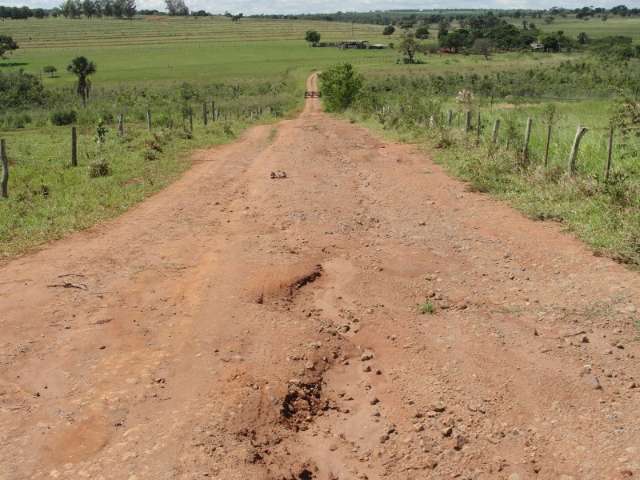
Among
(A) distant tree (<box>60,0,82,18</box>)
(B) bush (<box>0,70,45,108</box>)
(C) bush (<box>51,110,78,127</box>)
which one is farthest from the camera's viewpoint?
(A) distant tree (<box>60,0,82,18</box>)

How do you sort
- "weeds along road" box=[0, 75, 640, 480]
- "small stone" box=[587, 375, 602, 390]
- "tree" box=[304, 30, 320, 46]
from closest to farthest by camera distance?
"weeds along road" box=[0, 75, 640, 480]
"small stone" box=[587, 375, 602, 390]
"tree" box=[304, 30, 320, 46]

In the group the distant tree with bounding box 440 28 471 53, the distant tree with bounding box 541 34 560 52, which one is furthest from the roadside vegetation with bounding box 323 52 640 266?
the distant tree with bounding box 440 28 471 53

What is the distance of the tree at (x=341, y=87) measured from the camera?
3762 cm

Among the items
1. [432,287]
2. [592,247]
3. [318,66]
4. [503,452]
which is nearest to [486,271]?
[432,287]

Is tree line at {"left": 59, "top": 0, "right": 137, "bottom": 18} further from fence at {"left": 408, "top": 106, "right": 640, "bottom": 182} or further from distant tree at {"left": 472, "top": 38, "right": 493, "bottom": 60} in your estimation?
fence at {"left": 408, "top": 106, "right": 640, "bottom": 182}

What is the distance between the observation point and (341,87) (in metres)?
37.7

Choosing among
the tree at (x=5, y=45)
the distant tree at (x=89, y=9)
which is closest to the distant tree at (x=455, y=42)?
the tree at (x=5, y=45)

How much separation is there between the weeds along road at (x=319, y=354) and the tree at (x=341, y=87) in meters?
29.2

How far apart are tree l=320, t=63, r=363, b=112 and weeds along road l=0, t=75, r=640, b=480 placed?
29.2 meters

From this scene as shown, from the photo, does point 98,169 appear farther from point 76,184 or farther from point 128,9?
point 128,9

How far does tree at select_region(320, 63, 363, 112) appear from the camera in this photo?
37625 mm

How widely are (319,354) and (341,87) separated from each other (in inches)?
1321

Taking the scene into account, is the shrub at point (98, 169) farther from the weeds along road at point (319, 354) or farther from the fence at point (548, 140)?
the fence at point (548, 140)

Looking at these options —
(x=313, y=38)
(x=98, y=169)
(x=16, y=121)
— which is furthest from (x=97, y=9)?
(x=98, y=169)
